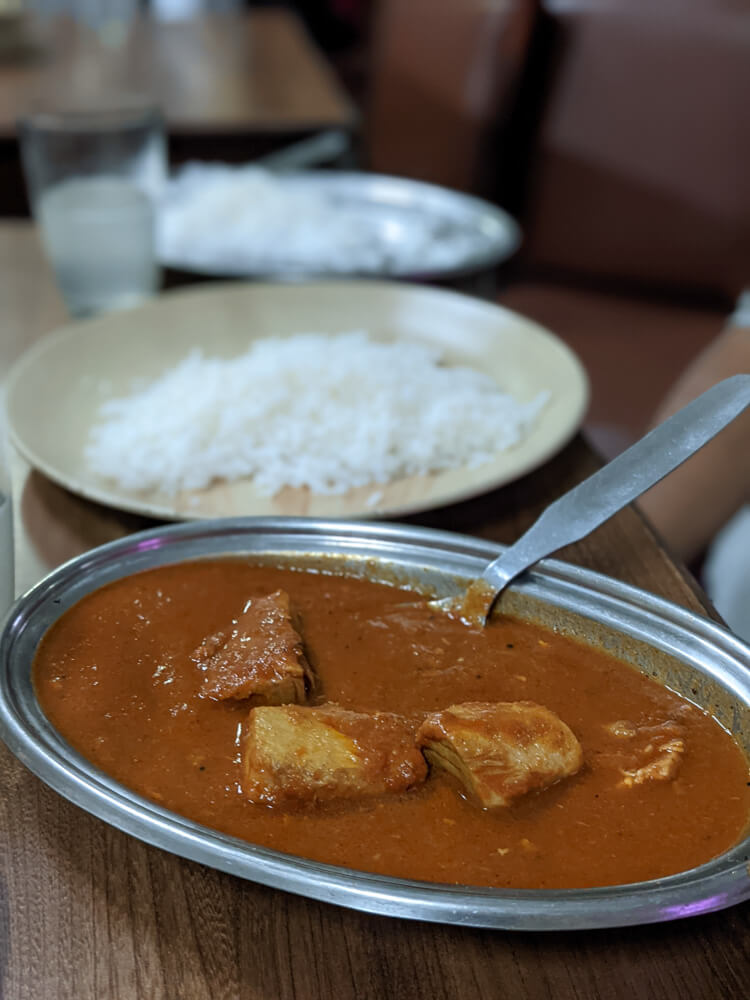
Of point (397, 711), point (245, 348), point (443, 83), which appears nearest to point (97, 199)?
point (245, 348)

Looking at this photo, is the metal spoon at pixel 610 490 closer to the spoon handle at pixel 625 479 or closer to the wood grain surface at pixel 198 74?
the spoon handle at pixel 625 479

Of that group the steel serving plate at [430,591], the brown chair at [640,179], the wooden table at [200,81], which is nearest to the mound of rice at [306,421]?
the steel serving plate at [430,591]

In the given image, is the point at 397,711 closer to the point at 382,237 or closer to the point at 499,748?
the point at 499,748

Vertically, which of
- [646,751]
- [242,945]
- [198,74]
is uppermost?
[646,751]

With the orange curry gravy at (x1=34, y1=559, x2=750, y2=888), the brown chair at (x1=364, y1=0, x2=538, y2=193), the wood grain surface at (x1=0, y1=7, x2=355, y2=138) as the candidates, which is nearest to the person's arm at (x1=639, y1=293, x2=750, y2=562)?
the orange curry gravy at (x1=34, y1=559, x2=750, y2=888)

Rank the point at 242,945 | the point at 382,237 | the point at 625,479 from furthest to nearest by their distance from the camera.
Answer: the point at 382,237, the point at 625,479, the point at 242,945

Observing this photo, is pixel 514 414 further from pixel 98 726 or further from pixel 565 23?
pixel 565 23

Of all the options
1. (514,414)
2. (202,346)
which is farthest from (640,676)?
(202,346)
